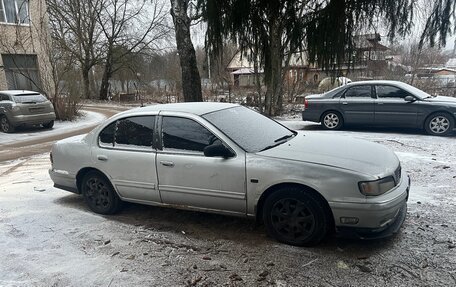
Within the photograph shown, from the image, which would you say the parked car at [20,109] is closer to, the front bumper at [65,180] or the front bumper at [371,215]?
the front bumper at [65,180]

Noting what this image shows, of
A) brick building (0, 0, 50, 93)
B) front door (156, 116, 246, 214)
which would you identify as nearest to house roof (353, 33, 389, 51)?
front door (156, 116, 246, 214)

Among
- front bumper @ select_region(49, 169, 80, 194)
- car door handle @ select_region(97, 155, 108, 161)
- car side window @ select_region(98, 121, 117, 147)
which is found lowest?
front bumper @ select_region(49, 169, 80, 194)

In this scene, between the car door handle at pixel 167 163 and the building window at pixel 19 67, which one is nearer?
the car door handle at pixel 167 163

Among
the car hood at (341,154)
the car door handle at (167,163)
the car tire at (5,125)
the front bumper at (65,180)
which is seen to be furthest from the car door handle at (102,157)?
the car tire at (5,125)

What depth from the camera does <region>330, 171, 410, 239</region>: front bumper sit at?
3.24m

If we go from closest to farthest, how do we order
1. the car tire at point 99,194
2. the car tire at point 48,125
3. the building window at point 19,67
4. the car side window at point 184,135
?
the car side window at point 184,135
the car tire at point 99,194
the car tire at point 48,125
the building window at point 19,67

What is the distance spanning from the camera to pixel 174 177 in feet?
13.4

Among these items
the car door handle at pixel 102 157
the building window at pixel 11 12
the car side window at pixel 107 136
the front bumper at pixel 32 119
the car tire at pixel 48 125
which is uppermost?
the building window at pixel 11 12

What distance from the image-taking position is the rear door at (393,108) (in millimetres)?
8984

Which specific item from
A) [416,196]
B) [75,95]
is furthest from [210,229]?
[75,95]

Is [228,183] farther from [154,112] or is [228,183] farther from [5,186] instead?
[5,186]

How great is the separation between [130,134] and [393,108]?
24.3ft

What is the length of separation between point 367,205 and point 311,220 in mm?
566

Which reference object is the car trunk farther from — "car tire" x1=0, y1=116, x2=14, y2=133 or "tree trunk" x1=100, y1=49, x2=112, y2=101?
"tree trunk" x1=100, y1=49, x2=112, y2=101
